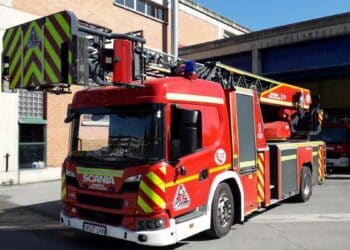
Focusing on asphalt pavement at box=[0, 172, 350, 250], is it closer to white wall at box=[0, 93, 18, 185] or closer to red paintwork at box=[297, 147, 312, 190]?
red paintwork at box=[297, 147, 312, 190]

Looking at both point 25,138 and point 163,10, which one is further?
point 163,10

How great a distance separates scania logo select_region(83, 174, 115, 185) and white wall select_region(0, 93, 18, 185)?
961 cm

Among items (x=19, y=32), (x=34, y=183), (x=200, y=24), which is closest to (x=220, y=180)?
(x=19, y=32)

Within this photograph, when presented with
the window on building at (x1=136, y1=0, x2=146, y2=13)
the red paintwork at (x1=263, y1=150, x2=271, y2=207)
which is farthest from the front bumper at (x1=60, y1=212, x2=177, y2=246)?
the window on building at (x1=136, y1=0, x2=146, y2=13)

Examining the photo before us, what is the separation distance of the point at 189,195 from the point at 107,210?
129 centimetres

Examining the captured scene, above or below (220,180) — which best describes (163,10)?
above

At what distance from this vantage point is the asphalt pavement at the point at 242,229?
846 centimetres

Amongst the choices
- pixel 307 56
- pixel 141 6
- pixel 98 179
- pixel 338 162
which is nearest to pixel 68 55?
pixel 98 179

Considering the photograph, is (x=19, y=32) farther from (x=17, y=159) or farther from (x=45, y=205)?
(x=17, y=159)

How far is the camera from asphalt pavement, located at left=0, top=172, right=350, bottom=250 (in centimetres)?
846

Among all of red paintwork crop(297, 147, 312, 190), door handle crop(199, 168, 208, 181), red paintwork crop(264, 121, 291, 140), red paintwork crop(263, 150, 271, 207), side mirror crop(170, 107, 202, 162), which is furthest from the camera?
red paintwork crop(297, 147, 312, 190)

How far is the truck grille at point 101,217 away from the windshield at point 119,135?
790mm

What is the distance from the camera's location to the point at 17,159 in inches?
677

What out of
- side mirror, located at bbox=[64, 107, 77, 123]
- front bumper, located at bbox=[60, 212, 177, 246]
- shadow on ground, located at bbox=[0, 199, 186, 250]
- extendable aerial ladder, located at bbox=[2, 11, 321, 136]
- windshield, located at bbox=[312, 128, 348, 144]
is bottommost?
shadow on ground, located at bbox=[0, 199, 186, 250]
